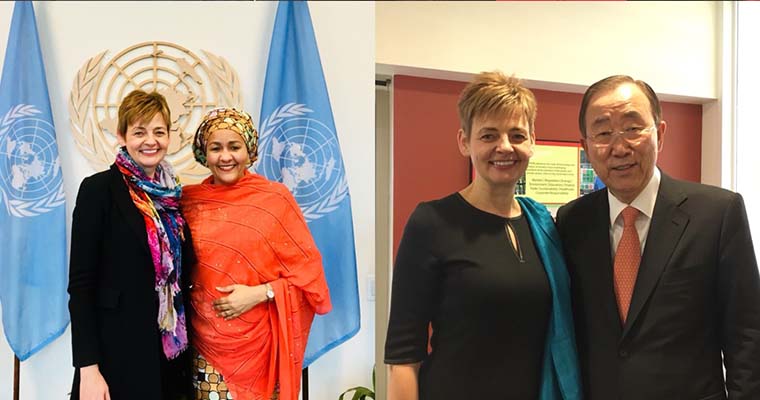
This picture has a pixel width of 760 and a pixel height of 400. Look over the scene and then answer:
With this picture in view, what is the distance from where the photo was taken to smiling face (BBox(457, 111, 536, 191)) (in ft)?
3.89

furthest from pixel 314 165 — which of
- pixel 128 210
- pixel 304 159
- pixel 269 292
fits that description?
pixel 128 210

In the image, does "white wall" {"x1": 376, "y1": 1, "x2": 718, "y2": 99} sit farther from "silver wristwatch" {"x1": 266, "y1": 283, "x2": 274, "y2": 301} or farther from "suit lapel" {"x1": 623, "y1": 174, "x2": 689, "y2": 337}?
"suit lapel" {"x1": 623, "y1": 174, "x2": 689, "y2": 337}

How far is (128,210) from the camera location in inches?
55.1

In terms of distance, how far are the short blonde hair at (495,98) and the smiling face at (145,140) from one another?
821 millimetres

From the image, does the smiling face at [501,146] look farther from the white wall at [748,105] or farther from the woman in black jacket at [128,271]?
the white wall at [748,105]

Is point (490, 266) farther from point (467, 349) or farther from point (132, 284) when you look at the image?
point (132, 284)

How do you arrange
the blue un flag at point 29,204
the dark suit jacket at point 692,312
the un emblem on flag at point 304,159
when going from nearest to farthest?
the dark suit jacket at point 692,312 → the blue un flag at point 29,204 → the un emblem on flag at point 304,159

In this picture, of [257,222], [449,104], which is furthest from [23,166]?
[449,104]

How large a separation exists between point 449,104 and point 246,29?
46.6 inches

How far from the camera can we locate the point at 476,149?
1216 mm

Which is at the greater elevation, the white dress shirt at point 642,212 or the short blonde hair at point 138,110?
the short blonde hair at point 138,110

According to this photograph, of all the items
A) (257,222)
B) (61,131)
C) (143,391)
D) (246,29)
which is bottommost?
(143,391)

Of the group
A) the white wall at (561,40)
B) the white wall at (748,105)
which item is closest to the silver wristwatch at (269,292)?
the white wall at (561,40)

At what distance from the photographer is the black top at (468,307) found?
1.16 meters
